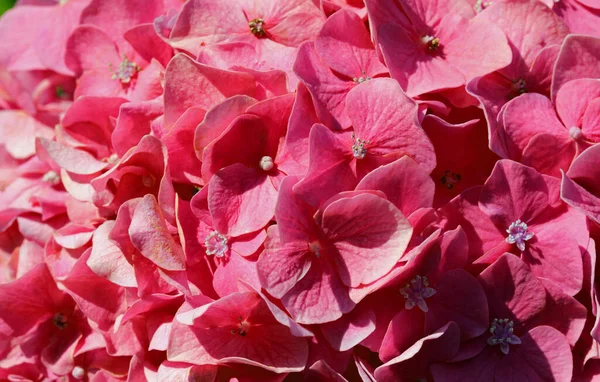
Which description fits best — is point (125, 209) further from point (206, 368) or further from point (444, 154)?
point (444, 154)

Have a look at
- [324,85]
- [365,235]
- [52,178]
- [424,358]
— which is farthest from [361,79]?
[52,178]

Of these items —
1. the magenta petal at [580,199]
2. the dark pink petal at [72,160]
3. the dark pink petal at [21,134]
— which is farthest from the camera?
the dark pink petal at [21,134]

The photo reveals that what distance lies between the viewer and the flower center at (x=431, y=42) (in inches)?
23.1

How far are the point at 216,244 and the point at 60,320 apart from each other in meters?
0.23

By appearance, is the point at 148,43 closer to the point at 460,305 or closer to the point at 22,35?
the point at 22,35

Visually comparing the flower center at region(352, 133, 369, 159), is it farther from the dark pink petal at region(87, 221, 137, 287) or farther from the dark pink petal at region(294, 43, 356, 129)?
the dark pink petal at region(87, 221, 137, 287)

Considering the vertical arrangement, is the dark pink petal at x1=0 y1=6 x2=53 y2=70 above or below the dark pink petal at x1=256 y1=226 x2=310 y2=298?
above

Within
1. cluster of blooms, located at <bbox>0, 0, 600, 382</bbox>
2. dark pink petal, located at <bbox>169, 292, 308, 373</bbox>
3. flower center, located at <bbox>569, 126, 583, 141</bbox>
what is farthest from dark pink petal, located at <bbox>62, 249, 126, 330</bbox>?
flower center, located at <bbox>569, 126, 583, 141</bbox>

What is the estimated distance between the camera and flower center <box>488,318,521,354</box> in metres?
0.52

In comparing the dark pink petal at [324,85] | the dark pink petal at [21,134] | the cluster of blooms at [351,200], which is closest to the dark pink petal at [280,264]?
the cluster of blooms at [351,200]

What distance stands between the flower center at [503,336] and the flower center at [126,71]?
1.40 feet

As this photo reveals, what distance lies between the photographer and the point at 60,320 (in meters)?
0.66

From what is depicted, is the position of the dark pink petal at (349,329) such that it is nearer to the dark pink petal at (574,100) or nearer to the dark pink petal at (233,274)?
the dark pink petal at (233,274)

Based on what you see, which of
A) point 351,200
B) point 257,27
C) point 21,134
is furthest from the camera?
point 21,134
